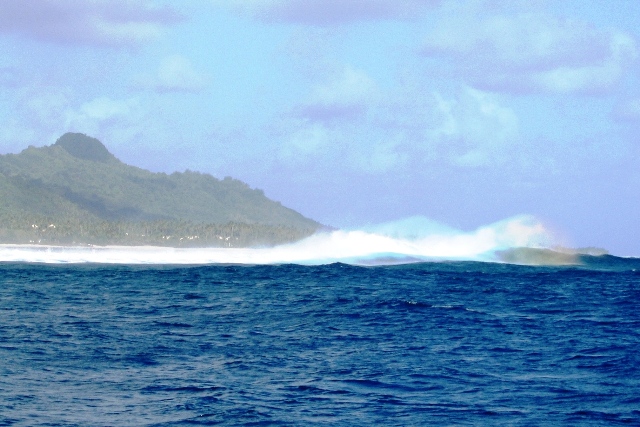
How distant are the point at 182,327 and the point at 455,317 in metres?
13.3

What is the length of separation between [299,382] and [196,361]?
4666 mm

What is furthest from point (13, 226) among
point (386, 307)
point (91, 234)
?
point (386, 307)

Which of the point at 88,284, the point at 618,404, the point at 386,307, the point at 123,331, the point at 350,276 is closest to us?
the point at 618,404

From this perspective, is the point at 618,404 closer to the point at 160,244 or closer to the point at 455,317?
the point at 455,317

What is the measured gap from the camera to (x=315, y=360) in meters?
28.4

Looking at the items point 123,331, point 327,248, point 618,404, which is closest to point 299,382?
point 618,404

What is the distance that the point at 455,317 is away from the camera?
4166 centimetres

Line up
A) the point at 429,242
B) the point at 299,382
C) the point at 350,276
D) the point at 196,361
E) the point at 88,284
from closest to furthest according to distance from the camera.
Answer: the point at 299,382
the point at 196,361
the point at 88,284
the point at 350,276
the point at 429,242

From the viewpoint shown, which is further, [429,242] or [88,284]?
[429,242]

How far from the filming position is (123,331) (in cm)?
3466

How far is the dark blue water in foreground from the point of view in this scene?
832 inches

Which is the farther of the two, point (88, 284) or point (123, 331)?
point (88, 284)

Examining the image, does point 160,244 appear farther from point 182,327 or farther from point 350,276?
point 182,327

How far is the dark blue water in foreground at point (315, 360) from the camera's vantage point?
2112 centimetres
